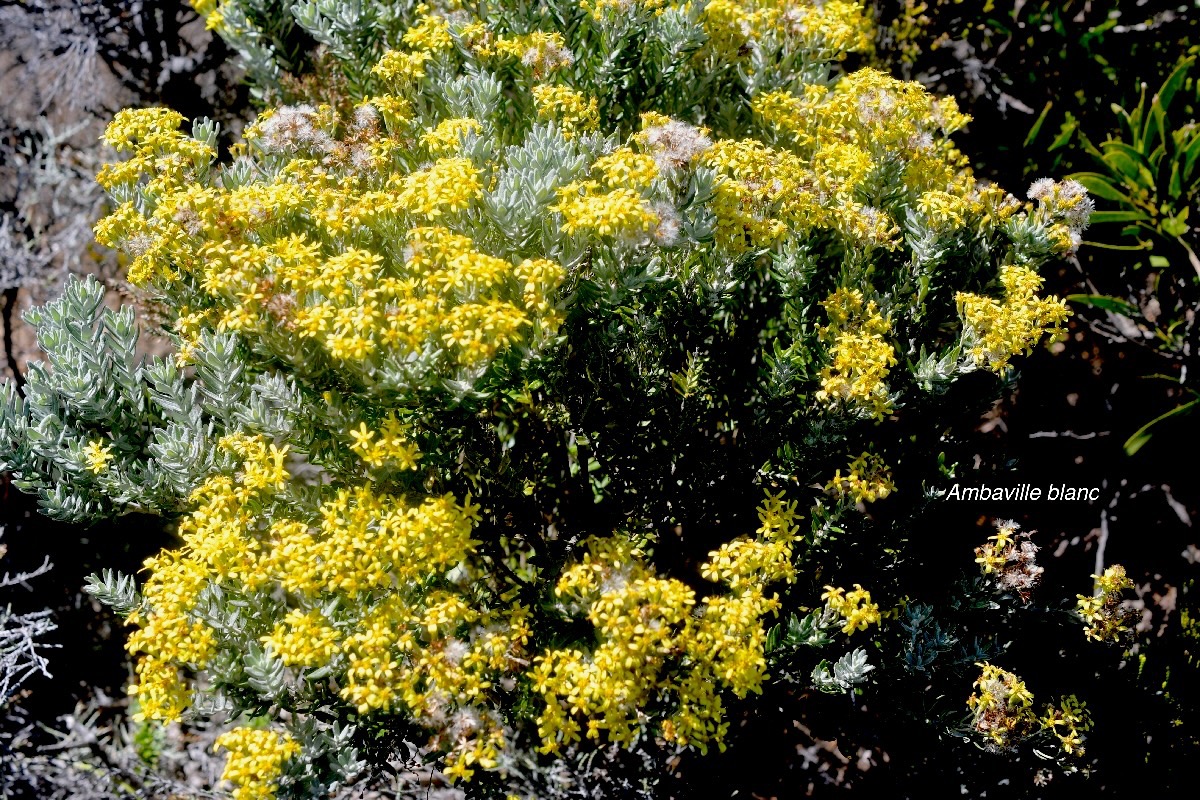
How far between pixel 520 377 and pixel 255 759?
113 cm

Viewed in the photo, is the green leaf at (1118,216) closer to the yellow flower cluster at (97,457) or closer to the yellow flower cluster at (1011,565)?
the yellow flower cluster at (1011,565)

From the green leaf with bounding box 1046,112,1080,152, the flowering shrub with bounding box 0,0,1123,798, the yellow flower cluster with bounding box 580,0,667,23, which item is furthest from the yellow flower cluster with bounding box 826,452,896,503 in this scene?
the green leaf with bounding box 1046,112,1080,152

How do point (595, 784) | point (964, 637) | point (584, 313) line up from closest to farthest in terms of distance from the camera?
point (584, 313) → point (964, 637) → point (595, 784)

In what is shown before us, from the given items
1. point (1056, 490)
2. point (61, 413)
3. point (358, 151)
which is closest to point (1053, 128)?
point (1056, 490)

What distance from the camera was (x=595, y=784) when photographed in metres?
3.43

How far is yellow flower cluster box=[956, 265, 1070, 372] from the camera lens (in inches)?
90.5

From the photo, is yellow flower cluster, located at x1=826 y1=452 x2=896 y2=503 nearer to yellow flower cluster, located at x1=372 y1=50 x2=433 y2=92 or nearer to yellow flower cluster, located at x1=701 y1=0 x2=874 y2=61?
yellow flower cluster, located at x1=701 y1=0 x2=874 y2=61

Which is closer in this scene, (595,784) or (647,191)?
(647,191)

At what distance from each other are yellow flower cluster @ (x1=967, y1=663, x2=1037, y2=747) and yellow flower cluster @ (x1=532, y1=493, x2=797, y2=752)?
72 centimetres

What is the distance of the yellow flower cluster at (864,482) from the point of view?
2.41 m

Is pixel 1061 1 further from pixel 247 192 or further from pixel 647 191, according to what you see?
pixel 247 192

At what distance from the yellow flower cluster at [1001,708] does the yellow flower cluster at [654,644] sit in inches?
28.5

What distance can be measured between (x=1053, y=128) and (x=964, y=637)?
98.3 inches

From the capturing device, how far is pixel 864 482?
94.8 inches
